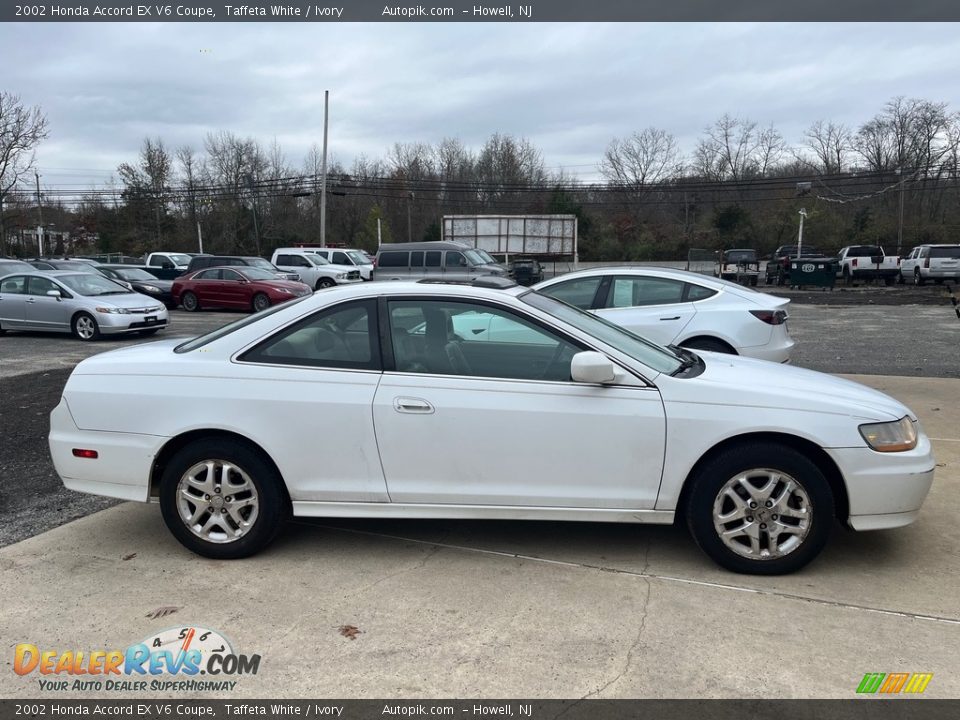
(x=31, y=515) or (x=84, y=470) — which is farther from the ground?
(x=84, y=470)

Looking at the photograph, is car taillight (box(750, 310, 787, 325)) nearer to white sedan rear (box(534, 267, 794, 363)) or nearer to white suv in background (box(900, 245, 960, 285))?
white sedan rear (box(534, 267, 794, 363))

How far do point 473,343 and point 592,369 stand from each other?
77cm

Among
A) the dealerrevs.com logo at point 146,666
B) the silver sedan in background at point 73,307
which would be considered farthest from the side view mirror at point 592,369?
the silver sedan in background at point 73,307

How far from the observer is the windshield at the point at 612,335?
400 cm

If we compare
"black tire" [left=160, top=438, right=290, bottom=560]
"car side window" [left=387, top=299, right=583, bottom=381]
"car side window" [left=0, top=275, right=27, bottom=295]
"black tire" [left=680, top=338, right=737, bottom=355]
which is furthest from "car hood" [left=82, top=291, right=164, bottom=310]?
"car side window" [left=387, top=299, right=583, bottom=381]

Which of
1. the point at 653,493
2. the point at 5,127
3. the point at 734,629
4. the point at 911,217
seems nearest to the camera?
the point at 734,629

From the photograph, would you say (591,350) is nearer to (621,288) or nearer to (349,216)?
(621,288)

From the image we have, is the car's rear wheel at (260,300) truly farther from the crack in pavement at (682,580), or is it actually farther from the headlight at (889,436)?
the headlight at (889,436)

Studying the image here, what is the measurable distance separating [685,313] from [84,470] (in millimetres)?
6126

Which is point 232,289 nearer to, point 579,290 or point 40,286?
point 40,286

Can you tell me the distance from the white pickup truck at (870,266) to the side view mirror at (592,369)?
33.5m

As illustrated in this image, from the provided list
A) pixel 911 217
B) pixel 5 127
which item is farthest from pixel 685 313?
pixel 911 217

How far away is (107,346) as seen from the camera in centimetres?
1382
